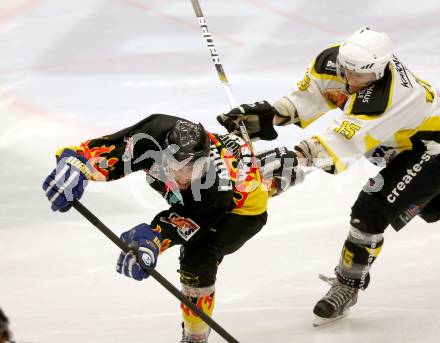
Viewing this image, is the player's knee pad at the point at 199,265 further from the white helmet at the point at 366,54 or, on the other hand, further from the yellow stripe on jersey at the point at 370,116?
the white helmet at the point at 366,54

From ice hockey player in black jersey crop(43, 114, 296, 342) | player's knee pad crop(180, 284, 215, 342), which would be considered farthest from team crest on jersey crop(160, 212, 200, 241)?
player's knee pad crop(180, 284, 215, 342)

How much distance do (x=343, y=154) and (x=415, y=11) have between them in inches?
153

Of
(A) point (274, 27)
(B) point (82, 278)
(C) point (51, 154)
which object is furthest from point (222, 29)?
(B) point (82, 278)

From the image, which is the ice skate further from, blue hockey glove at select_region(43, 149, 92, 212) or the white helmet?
the white helmet

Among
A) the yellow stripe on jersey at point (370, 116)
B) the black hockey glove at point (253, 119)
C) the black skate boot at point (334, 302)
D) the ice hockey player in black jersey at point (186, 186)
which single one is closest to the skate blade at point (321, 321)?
the black skate boot at point (334, 302)

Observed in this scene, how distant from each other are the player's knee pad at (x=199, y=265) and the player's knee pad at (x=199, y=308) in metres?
0.02

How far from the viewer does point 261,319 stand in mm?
4172

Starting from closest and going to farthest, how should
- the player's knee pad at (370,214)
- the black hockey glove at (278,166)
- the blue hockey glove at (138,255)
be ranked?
the blue hockey glove at (138,255) < the black hockey glove at (278,166) < the player's knee pad at (370,214)

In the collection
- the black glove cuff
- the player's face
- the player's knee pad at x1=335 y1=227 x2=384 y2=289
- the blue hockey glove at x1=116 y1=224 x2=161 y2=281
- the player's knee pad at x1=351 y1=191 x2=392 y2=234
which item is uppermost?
the player's face

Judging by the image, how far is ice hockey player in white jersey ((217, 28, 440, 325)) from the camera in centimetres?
378

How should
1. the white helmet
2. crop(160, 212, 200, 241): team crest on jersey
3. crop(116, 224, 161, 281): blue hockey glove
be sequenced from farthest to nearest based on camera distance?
1. the white helmet
2. crop(160, 212, 200, 241): team crest on jersey
3. crop(116, 224, 161, 281): blue hockey glove

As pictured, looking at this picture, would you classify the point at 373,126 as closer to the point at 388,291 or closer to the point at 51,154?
the point at 388,291

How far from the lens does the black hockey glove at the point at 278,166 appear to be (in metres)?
3.70

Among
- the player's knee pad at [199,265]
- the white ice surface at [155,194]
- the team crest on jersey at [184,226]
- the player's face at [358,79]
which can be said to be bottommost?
the white ice surface at [155,194]
